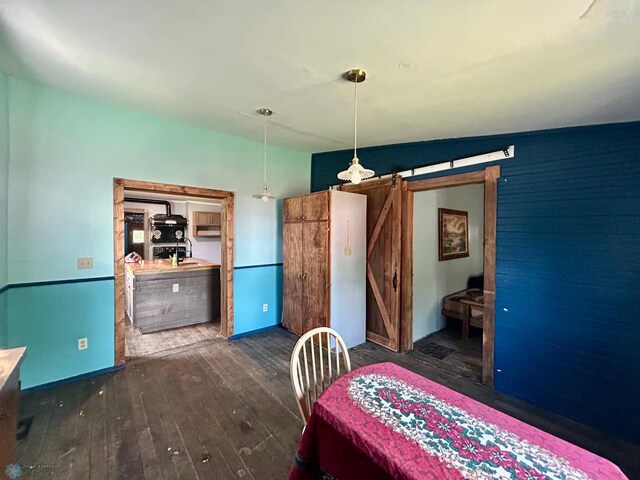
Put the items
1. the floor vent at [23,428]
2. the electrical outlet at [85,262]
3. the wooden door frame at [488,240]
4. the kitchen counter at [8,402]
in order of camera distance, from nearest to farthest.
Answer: the kitchen counter at [8,402], the floor vent at [23,428], the wooden door frame at [488,240], the electrical outlet at [85,262]

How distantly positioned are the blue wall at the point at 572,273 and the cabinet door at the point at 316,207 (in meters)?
1.77

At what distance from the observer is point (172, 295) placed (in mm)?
4062

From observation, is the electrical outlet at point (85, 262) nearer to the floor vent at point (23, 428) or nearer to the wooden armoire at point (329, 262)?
the floor vent at point (23, 428)

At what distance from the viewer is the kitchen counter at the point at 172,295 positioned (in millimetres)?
3844

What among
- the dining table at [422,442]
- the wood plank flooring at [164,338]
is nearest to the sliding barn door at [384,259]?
the dining table at [422,442]

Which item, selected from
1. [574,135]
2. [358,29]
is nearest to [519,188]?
[574,135]

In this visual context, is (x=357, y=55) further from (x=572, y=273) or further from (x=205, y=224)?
(x=205, y=224)

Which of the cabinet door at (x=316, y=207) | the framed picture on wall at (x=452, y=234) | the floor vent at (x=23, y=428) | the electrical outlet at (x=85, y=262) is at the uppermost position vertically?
the cabinet door at (x=316, y=207)

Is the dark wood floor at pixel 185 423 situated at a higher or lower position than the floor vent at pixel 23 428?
lower

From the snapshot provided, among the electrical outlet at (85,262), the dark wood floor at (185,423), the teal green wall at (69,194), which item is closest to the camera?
the dark wood floor at (185,423)

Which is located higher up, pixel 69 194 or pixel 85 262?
pixel 69 194

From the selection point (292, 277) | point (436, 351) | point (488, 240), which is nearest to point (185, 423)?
point (292, 277)

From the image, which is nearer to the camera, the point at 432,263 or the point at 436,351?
the point at 436,351

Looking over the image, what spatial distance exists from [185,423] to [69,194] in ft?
7.89
